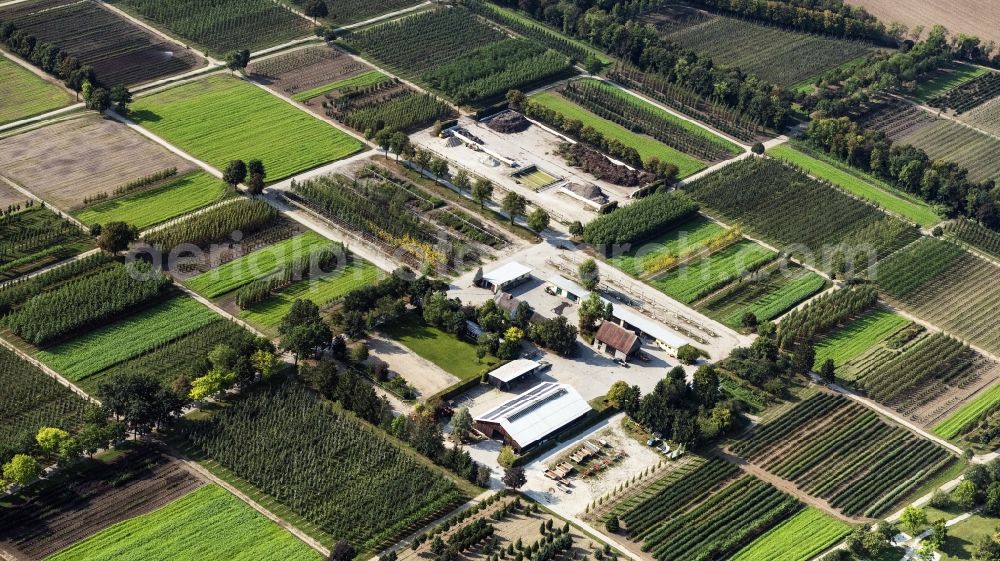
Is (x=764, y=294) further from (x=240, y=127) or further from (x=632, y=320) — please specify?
(x=240, y=127)

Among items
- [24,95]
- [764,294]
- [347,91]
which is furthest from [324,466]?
[24,95]

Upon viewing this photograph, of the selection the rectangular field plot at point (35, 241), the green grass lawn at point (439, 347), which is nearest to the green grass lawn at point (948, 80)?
the green grass lawn at point (439, 347)

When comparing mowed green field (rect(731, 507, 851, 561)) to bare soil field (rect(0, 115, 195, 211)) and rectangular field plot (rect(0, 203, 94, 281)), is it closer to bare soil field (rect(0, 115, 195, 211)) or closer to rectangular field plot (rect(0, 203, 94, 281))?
rectangular field plot (rect(0, 203, 94, 281))

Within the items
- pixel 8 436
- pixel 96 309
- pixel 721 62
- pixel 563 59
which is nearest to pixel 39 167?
pixel 96 309

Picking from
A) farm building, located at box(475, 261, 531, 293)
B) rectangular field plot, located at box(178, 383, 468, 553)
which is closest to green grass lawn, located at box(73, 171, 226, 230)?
rectangular field plot, located at box(178, 383, 468, 553)

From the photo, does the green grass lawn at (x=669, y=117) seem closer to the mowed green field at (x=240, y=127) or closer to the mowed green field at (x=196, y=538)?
the mowed green field at (x=240, y=127)
